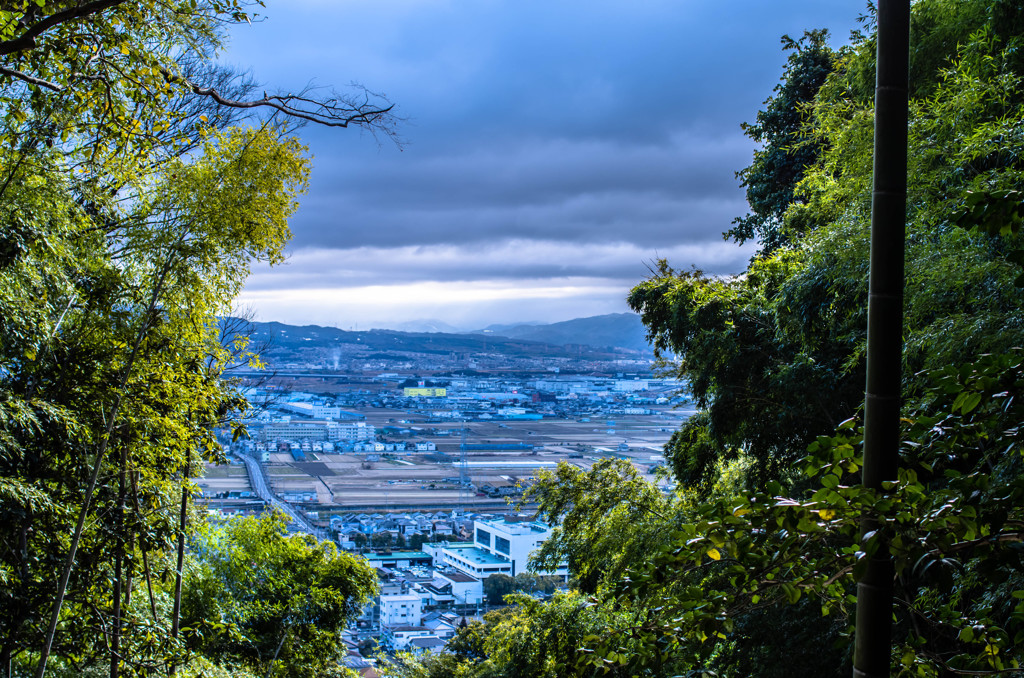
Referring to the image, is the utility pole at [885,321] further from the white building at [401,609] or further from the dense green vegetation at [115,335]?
the white building at [401,609]

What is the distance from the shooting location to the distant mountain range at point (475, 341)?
34.2 feet

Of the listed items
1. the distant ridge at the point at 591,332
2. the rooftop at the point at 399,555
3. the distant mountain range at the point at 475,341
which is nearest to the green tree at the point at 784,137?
the distant mountain range at the point at 475,341

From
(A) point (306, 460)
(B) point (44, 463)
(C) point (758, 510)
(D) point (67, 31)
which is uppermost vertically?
(D) point (67, 31)

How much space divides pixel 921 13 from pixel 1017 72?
0.84 meters

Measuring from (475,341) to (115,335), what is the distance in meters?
14.4

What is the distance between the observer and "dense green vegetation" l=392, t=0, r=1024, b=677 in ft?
4.01

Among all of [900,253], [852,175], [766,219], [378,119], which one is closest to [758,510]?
[900,253]

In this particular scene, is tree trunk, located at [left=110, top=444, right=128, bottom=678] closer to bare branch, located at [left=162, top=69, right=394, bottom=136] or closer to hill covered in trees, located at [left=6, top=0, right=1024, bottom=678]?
hill covered in trees, located at [left=6, top=0, right=1024, bottom=678]

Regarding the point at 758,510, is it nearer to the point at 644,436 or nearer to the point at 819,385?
the point at 819,385

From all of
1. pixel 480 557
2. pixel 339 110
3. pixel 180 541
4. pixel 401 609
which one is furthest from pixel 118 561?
pixel 480 557

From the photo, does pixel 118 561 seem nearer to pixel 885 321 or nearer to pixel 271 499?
pixel 885 321

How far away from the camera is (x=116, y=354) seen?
12.0 ft

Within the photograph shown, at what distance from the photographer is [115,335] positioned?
3654 mm

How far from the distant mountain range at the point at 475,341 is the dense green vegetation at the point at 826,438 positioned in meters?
1.64
